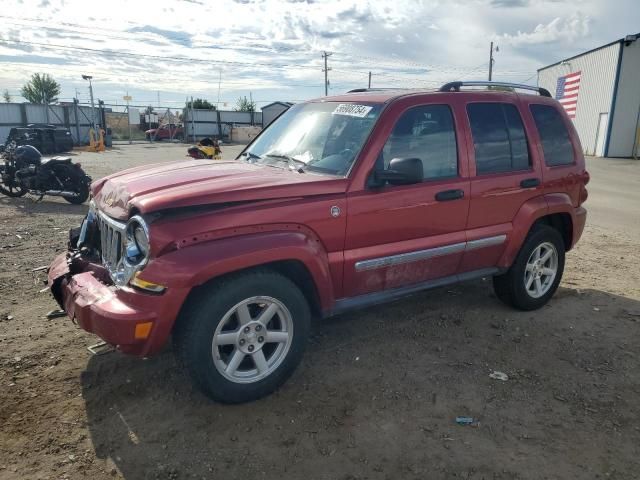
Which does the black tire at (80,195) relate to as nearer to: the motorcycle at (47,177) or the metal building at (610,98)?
the motorcycle at (47,177)

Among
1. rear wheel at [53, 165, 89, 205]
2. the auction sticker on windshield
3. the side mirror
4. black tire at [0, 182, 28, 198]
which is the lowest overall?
black tire at [0, 182, 28, 198]

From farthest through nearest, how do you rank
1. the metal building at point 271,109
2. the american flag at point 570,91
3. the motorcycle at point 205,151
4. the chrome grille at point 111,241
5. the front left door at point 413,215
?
the metal building at point 271,109, the american flag at point 570,91, the motorcycle at point 205,151, the front left door at point 413,215, the chrome grille at point 111,241

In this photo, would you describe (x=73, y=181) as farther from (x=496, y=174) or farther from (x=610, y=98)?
(x=610, y=98)

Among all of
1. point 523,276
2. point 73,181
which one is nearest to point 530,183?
point 523,276

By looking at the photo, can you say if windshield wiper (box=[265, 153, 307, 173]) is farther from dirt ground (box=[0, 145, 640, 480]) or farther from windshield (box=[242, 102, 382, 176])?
dirt ground (box=[0, 145, 640, 480])

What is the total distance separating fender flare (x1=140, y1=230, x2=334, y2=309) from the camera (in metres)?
2.86

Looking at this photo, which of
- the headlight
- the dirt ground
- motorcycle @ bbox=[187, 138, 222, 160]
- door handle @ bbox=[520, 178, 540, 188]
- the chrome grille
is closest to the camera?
the dirt ground

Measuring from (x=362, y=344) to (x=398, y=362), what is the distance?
377 mm

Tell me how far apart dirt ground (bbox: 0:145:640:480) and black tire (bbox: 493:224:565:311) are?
14cm

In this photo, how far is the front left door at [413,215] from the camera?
3.60 metres

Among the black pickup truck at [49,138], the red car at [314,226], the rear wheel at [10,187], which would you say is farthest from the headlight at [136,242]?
the black pickup truck at [49,138]

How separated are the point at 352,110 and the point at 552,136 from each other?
208 centimetres

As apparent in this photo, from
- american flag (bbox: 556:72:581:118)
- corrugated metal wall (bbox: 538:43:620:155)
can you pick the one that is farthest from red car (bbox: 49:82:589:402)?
american flag (bbox: 556:72:581:118)

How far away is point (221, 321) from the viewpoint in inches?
121
